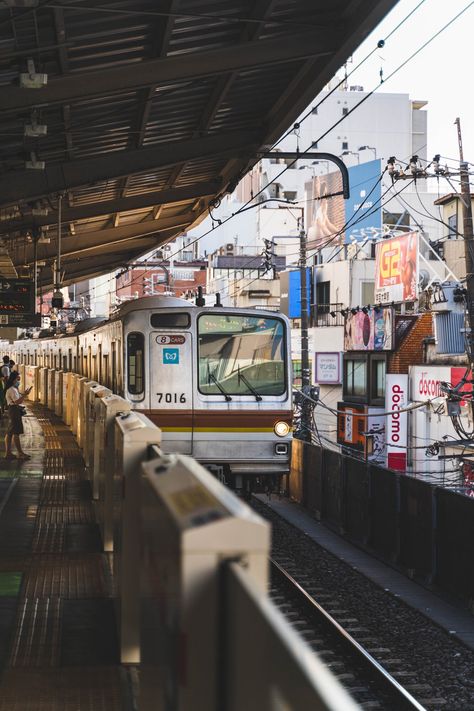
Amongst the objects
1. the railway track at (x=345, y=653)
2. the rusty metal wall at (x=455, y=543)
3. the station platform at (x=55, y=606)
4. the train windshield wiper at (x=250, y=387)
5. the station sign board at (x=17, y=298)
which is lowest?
the railway track at (x=345, y=653)

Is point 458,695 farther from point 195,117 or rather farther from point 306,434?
point 306,434

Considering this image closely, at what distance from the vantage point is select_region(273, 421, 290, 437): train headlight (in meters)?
12.1

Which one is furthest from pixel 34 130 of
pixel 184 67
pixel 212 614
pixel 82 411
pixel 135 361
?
pixel 212 614

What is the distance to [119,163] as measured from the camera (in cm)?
1379

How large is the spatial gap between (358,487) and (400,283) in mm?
17645

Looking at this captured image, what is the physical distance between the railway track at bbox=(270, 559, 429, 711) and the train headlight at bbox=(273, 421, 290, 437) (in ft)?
5.93

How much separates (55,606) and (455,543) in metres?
5.68

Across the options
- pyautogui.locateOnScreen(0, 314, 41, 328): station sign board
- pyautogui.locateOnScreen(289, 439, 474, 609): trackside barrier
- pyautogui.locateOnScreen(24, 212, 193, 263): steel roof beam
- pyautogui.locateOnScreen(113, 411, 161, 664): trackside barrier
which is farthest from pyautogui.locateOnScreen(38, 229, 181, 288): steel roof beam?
pyautogui.locateOnScreen(113, 411, 161, 664): trackside barrier

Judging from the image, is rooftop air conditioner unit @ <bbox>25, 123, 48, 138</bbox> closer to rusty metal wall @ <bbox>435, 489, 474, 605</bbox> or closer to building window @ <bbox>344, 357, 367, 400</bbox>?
rusty metal wall @ <bbox>435, 489, 474, 605</bbox>

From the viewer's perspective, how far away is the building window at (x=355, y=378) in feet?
111

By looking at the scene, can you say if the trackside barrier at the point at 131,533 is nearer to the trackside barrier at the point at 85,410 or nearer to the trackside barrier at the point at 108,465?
the trackside barrier at the point at 108,465

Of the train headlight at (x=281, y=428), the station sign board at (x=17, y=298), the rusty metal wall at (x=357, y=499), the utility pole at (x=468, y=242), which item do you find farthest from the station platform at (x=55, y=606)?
the utility pole at (x=468, y=242)

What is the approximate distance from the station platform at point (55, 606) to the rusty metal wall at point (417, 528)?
3967mm

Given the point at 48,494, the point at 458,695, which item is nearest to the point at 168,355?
the point at 48,494
